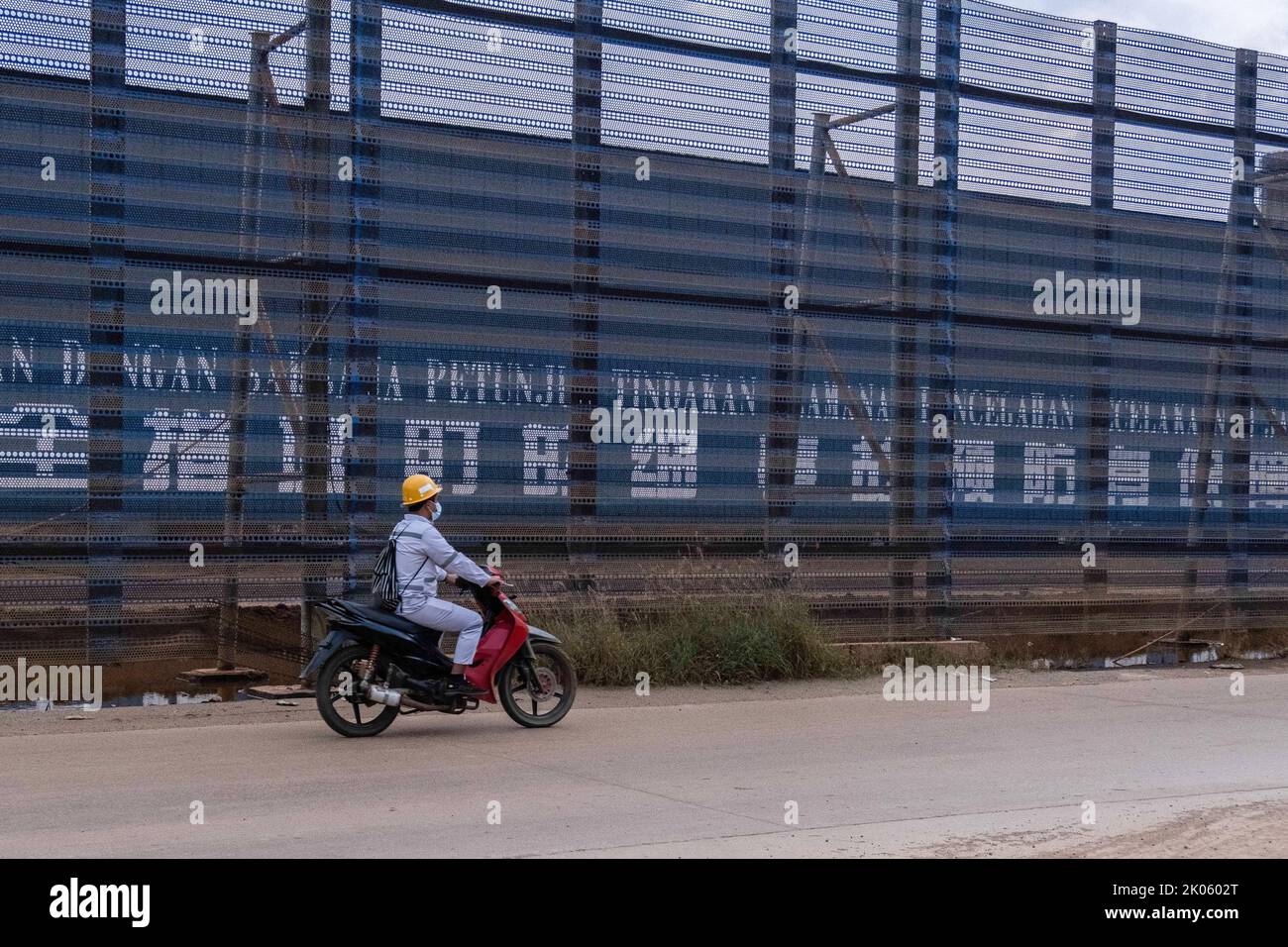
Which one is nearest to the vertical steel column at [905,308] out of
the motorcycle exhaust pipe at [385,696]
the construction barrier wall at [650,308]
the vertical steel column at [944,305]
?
the construction barrier wall at [650,308]

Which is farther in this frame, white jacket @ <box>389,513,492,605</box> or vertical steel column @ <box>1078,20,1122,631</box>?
vertical steel column @ <box>1078,20,1122,631</box>

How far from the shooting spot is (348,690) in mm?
10680

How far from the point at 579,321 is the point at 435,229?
1.44 m

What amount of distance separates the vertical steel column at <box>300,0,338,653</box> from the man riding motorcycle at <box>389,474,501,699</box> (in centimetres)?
171

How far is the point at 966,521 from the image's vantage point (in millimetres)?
15391

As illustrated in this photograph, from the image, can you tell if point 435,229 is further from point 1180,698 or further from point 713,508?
point 1180,698

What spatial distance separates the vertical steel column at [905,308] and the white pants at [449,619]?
5.26m

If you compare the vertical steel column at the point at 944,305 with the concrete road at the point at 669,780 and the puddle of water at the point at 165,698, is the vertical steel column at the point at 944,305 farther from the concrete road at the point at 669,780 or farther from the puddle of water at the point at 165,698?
the puddle of water at the point at 165,698

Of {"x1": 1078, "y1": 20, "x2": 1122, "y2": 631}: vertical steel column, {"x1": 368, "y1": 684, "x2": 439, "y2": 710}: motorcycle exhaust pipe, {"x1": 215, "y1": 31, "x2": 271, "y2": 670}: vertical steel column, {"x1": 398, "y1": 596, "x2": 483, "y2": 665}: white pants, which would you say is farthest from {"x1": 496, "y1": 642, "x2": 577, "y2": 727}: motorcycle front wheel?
{"x1": 1078, "y1": 20, "x2": 1122, "y2": 631}: vertical steel column

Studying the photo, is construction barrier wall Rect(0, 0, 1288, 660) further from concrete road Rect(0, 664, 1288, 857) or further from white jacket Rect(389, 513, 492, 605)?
white jacket Rect(389, 513, 492, 605)

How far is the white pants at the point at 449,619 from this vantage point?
1093 centimetres

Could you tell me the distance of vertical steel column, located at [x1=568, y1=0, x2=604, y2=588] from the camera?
13.6 metres

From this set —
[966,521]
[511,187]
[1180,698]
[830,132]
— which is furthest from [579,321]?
[1180,698]

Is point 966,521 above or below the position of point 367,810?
above
